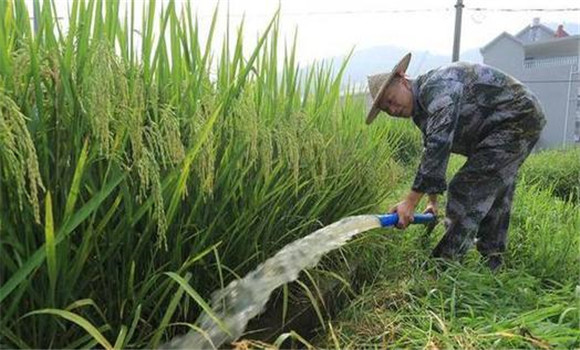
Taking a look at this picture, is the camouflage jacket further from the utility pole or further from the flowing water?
the utility pole

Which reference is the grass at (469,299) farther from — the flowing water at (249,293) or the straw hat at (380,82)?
the straw hat at (380,82)

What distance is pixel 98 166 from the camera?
1258 mm

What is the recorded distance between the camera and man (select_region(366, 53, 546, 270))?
259 centimetres

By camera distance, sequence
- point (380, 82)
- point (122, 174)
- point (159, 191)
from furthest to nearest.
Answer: point (380, 82), point (122, 174), point (159, 191)

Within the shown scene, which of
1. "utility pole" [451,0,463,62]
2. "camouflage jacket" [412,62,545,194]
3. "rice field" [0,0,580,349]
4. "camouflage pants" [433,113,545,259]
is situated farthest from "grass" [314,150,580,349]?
"utility pole" [451,0,463,62]

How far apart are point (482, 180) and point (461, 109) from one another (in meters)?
0.42

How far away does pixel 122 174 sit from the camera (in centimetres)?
117

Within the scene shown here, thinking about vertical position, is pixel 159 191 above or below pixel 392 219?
above

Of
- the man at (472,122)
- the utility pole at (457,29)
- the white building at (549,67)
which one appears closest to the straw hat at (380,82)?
the man at (472,122)

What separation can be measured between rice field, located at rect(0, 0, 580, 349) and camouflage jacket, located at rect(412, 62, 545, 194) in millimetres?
367

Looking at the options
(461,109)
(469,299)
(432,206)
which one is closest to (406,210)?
(469,299)

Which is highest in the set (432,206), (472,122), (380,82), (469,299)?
(380,82)

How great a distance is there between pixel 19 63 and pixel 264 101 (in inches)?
41.8

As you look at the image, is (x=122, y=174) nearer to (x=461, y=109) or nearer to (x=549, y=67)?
(x=461, y=109)
